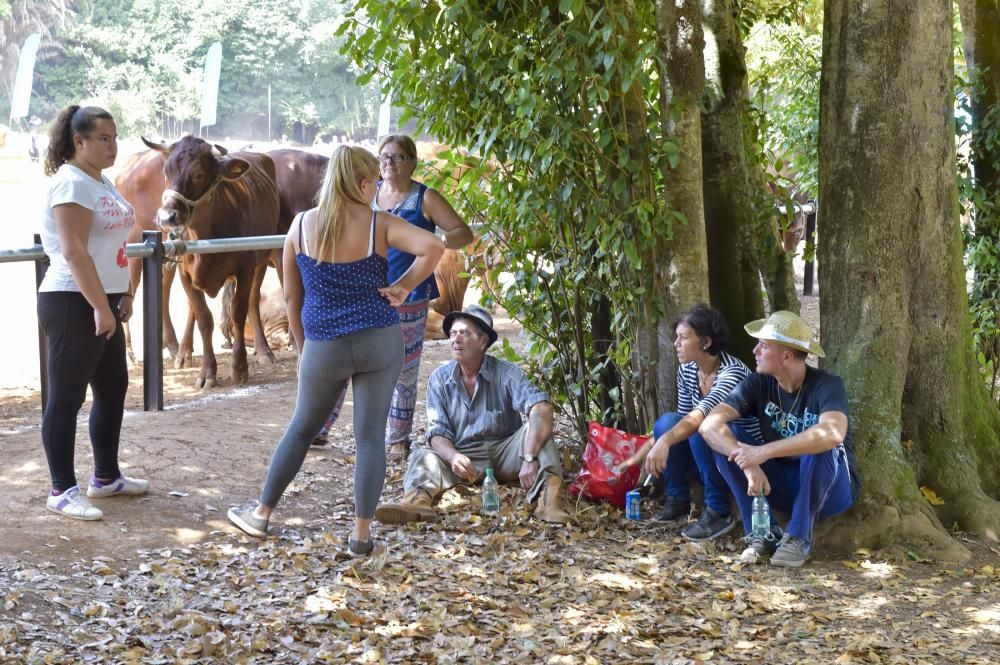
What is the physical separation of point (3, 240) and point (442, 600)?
644 inches

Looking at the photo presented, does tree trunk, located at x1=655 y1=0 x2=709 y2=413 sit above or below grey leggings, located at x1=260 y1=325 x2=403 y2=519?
above

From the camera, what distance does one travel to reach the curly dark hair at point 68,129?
4.69 meters

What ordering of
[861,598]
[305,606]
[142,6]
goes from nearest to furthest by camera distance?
[305,606]
[861,598]
[142,6]

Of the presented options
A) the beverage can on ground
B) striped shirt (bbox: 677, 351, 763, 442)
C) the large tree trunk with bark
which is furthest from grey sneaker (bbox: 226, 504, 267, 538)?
the large tree trunk with bark

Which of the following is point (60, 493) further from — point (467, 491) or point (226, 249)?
point (226, 249)

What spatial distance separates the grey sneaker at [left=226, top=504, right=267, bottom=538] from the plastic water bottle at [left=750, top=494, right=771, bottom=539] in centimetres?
212

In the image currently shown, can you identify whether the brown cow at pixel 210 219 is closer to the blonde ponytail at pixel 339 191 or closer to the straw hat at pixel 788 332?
the blonde ponytail at pixel 339 191

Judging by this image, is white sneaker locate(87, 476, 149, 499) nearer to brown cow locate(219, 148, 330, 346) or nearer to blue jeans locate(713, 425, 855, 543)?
blue jeans locate(713, 425, 855, 543)

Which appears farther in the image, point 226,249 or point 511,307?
point 226,249

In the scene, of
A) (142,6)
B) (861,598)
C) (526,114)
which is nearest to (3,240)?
(526,114)

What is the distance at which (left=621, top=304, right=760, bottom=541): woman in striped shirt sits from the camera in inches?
206

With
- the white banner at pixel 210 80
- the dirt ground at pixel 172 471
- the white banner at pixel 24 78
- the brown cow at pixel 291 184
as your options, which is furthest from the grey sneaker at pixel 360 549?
the white banner at pixel 24 78

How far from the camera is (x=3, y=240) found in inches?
728

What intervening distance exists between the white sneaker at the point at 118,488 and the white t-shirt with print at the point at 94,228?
3.02ft
